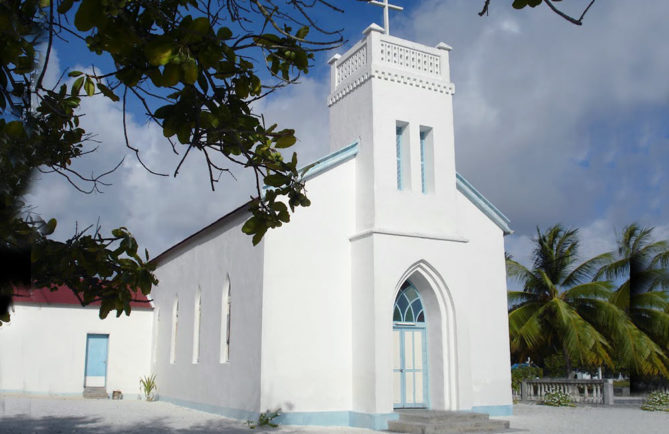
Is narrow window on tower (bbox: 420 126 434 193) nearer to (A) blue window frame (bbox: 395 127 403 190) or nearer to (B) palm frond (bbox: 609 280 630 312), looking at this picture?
(A) blue window frame (bbox: 395 127 403 190)

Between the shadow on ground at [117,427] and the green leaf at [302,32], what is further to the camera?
the shadow on ground at [117,427]

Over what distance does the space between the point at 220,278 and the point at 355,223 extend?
→ 4.28 metres

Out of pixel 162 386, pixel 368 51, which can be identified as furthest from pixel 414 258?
pixel 162 386

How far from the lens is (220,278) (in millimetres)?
17109

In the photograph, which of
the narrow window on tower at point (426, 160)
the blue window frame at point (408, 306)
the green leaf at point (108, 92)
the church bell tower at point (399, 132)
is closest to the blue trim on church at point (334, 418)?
the blue window frame at point (408, 306)

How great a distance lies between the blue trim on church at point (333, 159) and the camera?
14.8 metres

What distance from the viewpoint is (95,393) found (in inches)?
834

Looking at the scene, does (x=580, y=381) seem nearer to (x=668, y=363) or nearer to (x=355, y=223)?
(x=668, y=363)

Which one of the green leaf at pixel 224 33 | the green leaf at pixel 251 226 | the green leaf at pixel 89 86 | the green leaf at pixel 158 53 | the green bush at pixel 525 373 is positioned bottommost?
the green bush at pixel 525 373

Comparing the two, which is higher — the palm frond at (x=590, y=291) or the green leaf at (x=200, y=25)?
the palm frond at (x=590, y=291)

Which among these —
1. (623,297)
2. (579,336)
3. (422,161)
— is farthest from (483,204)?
(623,297)

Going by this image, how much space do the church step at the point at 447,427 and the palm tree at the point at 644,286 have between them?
11668 millimetres

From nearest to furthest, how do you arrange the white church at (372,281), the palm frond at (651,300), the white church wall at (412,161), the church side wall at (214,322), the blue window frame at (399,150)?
the white church at (372,281), the church side wall at (214,322), the white church wall at (412,161), the blue window frame at (399,150), the palm frond at (651,300)

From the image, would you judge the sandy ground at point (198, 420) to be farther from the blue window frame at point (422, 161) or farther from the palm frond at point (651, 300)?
the palm frond at point (651, 300)
